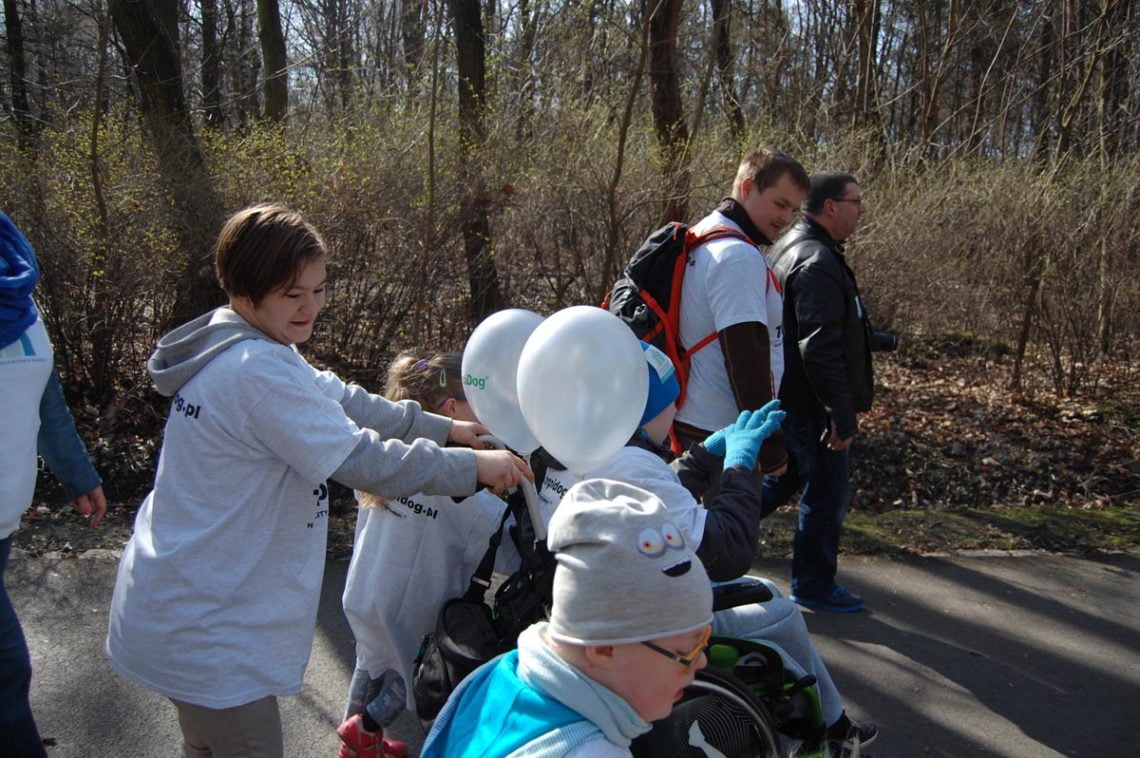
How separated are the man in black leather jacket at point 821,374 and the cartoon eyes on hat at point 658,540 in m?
2.80

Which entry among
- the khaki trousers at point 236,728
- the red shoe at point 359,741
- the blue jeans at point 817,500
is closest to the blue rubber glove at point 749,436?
the khaki trousers at point 236,728

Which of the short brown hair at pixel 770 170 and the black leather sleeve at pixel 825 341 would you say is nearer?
the short brown hair at pixel 770 170

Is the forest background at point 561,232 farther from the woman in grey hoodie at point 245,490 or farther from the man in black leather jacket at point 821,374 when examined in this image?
the woman in grey hoodie at point 245,490

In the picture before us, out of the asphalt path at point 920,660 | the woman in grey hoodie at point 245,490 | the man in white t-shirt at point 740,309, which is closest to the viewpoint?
the woman in grey hoodie at point 245,490

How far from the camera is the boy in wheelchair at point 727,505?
2.49 meters

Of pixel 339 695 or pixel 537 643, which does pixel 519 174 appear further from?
pixel 537 643

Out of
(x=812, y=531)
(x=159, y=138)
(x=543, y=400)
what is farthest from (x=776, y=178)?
(x=159, y=138)

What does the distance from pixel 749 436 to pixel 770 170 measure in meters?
1.67

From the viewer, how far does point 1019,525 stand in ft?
19.1

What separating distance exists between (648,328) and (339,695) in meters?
1.88

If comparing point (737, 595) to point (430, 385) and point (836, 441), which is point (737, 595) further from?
point (836, 441)

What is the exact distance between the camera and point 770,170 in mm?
3898

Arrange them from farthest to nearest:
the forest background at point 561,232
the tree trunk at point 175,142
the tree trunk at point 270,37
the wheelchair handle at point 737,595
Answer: the tree trunk at point 270,37 < the tree trunk at point 175,142 < the forest background at point 561,232 < the wheelchair handle at point 737,595

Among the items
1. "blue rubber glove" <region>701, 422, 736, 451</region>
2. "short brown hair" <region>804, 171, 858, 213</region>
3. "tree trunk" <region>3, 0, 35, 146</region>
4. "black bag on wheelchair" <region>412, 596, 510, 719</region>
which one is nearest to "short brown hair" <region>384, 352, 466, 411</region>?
"black bag on wheelchair" <region>412, 596, 510, 719</region>
